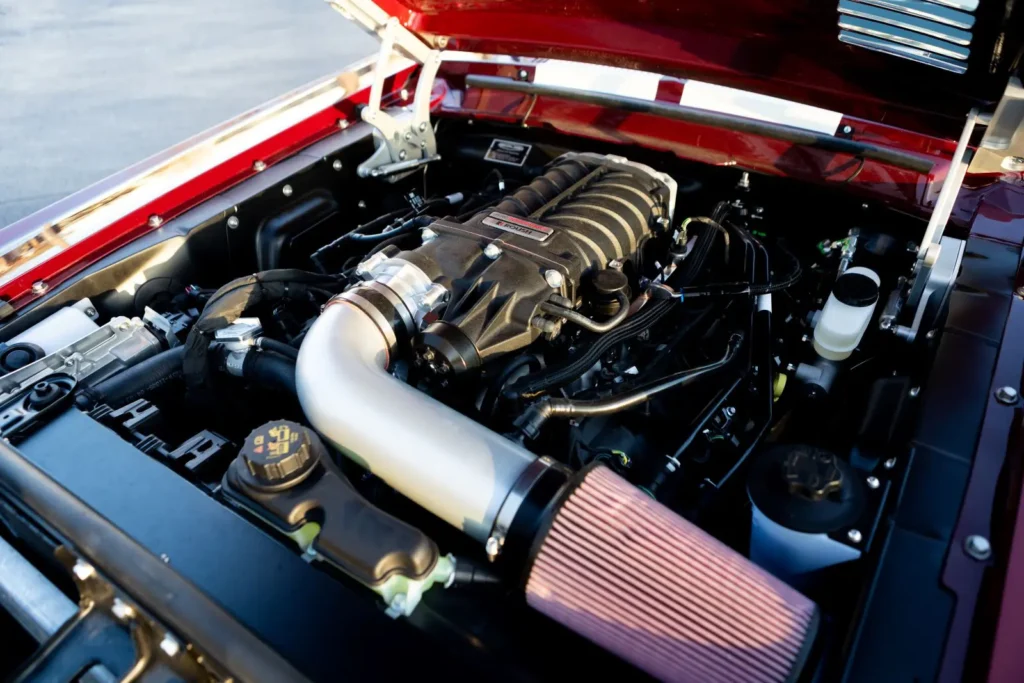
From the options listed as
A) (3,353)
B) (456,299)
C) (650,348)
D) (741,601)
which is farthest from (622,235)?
(3,353)

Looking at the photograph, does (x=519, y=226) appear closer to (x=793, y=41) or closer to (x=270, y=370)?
(x=270, y=370)

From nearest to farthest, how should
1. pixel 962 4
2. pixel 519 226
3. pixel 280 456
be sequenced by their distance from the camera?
pixel 280 456 < pixel 962 4 < pixel 519 226

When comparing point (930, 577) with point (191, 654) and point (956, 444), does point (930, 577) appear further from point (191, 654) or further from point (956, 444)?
point (191, 654)

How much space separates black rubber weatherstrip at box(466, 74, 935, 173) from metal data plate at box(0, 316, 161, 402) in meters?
1.10

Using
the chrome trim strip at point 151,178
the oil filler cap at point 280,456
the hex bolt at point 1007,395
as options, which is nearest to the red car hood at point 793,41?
the chrome trim strip at point 151,178

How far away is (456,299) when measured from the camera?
1.18m

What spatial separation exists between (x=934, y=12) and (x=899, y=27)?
69 mm

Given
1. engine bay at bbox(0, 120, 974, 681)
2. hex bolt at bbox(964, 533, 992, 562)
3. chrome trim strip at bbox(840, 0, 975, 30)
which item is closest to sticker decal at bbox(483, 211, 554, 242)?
engine bay at bbox(0, 120, 974, 681)

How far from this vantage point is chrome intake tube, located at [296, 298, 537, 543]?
884mm

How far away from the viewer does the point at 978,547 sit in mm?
795

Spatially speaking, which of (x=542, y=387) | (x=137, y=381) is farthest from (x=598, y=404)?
(x=137, y=381)

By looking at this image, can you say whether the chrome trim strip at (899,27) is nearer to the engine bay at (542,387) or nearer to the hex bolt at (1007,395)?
the engine bay at (542,387)

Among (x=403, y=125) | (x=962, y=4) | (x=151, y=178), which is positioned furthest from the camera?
(x=403, y=125)

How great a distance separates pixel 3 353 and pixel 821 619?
1.34 meters
